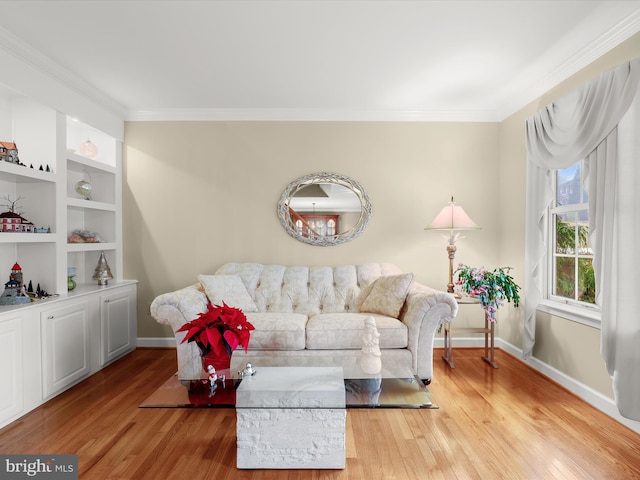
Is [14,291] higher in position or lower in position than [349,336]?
higher

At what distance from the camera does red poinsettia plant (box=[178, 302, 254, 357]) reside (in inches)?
77.9

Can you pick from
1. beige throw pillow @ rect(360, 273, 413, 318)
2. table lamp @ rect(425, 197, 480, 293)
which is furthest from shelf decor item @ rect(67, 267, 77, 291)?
table lamp @ rect(425, 197, 480, 293)

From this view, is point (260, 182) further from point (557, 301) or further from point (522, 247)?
point (557, 301)

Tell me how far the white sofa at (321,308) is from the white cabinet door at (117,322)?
85 cm

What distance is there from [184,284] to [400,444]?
114 inches

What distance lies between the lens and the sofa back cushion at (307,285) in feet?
12.0

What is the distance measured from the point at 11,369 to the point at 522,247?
14.2 ft

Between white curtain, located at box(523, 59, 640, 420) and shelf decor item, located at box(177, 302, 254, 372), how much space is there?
2304mm

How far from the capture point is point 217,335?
77.9 inches

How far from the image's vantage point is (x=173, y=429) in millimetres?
2373

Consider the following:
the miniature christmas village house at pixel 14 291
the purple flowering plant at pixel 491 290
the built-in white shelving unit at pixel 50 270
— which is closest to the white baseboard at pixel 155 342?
the built-in white shelving unit at pixel 50 270

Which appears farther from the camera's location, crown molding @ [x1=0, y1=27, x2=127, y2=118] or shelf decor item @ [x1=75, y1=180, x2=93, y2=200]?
shelf decor item @ [x1=75, y1=180, x2=93, y2=200]

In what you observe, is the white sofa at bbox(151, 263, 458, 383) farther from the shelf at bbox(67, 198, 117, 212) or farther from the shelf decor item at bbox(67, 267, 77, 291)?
the shelf at bbox(67, 198, 117, 212)

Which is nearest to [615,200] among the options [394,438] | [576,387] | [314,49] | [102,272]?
[576,387]
